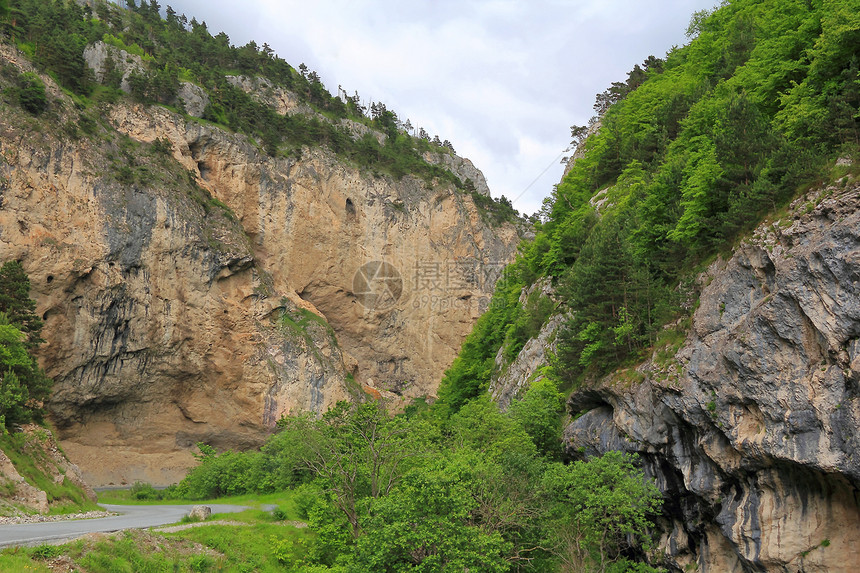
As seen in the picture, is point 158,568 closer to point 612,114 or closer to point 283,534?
point 283,534

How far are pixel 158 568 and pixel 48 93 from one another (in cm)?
4429

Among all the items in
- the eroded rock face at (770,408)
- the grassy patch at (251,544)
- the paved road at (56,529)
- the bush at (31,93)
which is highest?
the bush at (31,93)

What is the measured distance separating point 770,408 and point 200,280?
46137mm

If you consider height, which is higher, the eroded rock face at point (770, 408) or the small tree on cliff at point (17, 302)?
the small tree on cliff at point (17, 302)

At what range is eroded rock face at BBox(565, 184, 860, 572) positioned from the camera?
486 inches

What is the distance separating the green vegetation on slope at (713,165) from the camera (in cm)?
1512

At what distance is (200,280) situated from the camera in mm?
49844

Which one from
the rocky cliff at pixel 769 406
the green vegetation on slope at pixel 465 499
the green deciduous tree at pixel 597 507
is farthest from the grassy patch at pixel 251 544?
the rocky cliff at pixel 769 406

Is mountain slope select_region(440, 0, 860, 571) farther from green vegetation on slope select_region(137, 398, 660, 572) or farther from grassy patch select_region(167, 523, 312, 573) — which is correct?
grassy patch select_region(167, 523, 312, 573)

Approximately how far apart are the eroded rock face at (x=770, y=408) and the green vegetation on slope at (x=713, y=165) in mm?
1527

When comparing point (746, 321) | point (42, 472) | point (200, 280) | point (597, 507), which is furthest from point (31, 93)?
point (746, 321)

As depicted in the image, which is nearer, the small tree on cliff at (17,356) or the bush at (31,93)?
the small tree on cliff at (17,356)

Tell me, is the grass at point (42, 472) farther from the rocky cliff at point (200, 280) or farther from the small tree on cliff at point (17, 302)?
the rocky cliff at point (200, 280)

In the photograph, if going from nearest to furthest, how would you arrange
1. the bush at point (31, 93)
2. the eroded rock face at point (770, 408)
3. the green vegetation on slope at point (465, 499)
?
1. the eroded rock face at point (770, 408)
2. the green vegetation on slope at point (465, 499)
3. the bush at point (31, 93)
